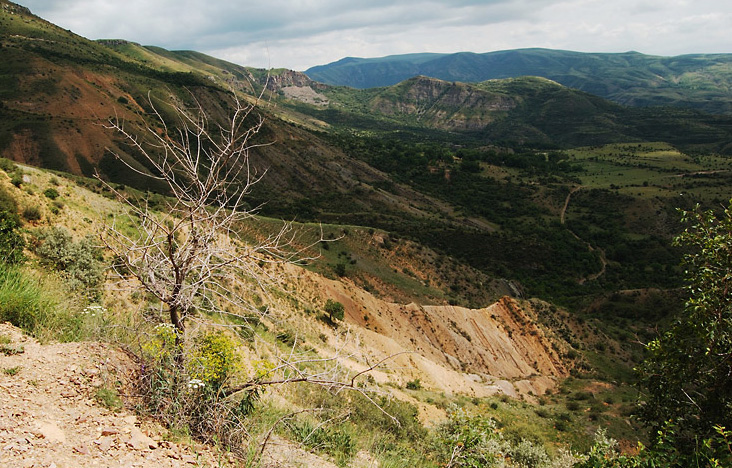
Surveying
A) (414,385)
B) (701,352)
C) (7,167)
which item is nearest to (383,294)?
(414,385)

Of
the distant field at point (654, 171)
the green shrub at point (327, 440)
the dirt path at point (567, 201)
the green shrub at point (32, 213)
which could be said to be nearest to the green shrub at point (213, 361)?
the green shrub at point (327, 440)

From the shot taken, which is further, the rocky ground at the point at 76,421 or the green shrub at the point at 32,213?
the green shrub at the point at 32,213

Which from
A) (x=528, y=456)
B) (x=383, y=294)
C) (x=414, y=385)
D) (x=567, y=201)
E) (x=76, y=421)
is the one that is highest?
(x=76, y=421)

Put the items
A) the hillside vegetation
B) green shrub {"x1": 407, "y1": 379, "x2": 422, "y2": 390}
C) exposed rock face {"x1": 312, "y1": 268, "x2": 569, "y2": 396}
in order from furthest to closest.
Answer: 1. exposed rock face {"x1": 312, "y1": 268, "x2": 569, "y2": 396}
2. green shrub {"x1": 407, "y1": 379, "x2": 422, "y2": 390}
3. the hillside vegetation

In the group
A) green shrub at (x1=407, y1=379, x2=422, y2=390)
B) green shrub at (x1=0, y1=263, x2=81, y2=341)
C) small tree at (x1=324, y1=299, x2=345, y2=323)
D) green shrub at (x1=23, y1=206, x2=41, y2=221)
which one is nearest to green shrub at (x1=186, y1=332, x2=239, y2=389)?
green shrub at (x1=0, y1=263, x2=81, y2=341)

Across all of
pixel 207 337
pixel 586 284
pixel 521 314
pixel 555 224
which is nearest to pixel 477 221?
pixel 555 224

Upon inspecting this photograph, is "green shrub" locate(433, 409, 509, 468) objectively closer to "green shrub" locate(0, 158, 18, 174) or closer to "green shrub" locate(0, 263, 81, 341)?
"green shrub" locate(0, 263, 81, 341)

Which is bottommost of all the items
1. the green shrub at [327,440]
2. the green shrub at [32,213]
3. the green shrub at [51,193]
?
the green shrub at [327,440]

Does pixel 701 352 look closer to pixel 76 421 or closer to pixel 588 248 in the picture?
pixel 76 421

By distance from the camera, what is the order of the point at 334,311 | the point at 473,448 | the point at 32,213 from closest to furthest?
1. the point at 473,448
2. the point at 32,213
3. the point at 334,311

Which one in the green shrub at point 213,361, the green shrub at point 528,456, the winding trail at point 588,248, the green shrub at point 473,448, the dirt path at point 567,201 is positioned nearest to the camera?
the green shrub at point 213,361

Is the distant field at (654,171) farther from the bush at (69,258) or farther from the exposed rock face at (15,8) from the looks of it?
the exposed rock face at (15,8)

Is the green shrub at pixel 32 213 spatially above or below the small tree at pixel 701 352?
above

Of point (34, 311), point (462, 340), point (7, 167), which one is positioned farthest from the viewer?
point (462, 340)
